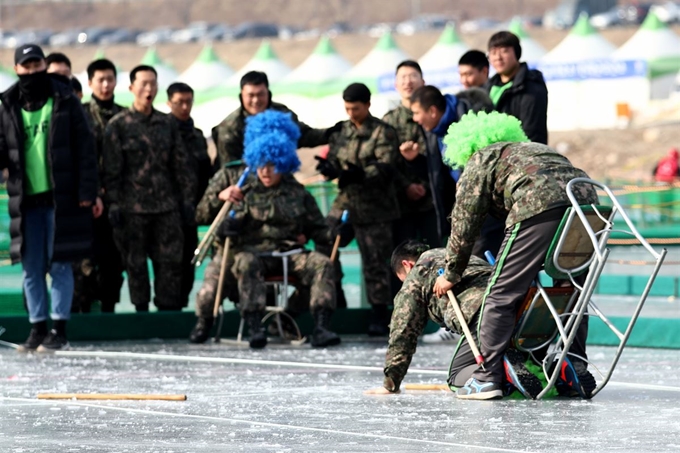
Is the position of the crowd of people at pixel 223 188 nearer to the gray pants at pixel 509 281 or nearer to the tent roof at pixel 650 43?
the gray pants at pixel 509 281

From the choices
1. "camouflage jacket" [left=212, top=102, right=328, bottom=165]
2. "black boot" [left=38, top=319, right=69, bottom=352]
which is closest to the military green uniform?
"camouflage jacket" [left=212, top=102, right=328, bottom=165]

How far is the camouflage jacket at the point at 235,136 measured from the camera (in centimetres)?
1166

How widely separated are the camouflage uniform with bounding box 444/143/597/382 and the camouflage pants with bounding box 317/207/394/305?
3937 mm

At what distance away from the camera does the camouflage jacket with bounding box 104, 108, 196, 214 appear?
11617mm

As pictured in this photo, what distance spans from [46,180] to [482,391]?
4.26 meters

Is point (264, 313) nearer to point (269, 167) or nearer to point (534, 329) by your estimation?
point (269, 167)

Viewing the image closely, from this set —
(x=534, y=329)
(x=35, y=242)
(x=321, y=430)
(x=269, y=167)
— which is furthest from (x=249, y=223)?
(x=321, y=430)

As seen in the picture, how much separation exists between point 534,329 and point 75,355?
3995 mm

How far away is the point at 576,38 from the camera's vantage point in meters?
42.3

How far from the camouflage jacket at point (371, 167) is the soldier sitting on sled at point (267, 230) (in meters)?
0.44

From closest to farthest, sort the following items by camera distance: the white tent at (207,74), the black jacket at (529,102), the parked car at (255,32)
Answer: the black jacket at (529,102), the white tent at (207,74), the parked car at (255,32)

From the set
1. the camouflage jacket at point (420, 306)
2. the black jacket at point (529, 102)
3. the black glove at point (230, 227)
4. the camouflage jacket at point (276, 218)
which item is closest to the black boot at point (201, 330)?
the camouflage jacket at point (276, 218)

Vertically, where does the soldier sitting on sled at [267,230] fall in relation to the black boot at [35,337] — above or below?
above

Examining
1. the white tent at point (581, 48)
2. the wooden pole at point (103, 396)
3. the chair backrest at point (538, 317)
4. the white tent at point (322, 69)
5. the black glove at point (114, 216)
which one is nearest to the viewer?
the chair backrest at point (538, 317)
